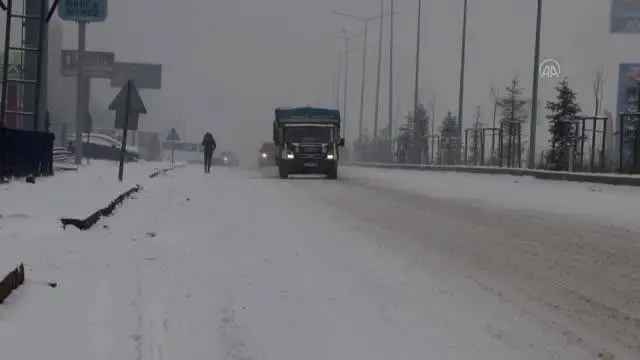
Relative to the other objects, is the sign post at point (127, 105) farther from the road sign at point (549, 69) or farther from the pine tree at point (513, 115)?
the road sign at point (549, 69)

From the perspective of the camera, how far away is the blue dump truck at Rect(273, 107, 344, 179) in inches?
1336

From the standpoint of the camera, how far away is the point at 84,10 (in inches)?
1314

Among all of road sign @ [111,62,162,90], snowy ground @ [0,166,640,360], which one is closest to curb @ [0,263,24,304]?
snowy ground @ [0,166,640,360]

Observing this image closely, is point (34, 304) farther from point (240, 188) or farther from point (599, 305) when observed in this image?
point (240, 188)

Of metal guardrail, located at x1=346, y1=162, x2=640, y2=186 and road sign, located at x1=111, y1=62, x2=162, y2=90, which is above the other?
road sign, located at x1=111, y1=62, x2=162, y2=90

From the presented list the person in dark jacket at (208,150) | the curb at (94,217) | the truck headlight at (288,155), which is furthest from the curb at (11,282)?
the person in dark jacket at (208,150)

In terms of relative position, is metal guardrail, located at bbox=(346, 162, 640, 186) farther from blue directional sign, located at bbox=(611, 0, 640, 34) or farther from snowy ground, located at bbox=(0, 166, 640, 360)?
snowy ground, located at bbox=(0, 166, 640, 360)

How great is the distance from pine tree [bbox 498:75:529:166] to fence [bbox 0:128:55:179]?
21689mm

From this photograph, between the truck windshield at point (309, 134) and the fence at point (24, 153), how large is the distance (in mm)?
11666

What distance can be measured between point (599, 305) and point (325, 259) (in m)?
2.99

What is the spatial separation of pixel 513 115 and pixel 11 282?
53.3m

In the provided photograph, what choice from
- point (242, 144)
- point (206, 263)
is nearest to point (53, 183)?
point (206, 263)

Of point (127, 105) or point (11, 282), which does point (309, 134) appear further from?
point (11, 282)

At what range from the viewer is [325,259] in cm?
921
